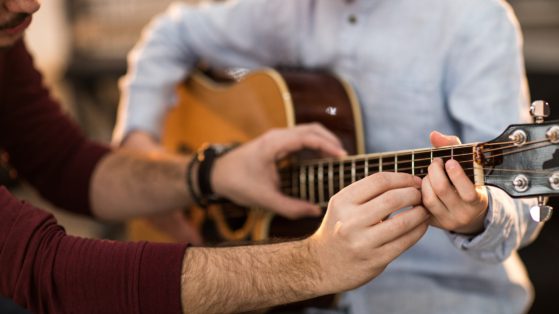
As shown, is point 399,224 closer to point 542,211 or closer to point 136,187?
point 542,211

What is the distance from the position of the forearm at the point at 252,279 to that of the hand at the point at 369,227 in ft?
0.13

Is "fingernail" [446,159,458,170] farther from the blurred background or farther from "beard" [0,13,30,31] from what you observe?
the blurred background

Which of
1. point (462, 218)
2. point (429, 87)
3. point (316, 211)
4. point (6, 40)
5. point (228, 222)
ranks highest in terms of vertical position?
point (6, 40)

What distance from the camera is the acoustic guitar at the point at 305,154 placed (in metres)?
0.51

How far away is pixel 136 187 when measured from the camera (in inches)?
42.0

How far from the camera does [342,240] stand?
535 mm

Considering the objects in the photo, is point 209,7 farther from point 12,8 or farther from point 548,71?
point 548,71

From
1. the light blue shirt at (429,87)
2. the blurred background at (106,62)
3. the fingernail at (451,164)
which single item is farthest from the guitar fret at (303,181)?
the blurred background at (106,62)

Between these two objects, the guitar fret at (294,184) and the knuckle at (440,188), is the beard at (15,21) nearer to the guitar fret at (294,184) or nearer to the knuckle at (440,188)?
the guitar fret at (294,184)

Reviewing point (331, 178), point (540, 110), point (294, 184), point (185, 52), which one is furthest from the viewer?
point (185, 52)

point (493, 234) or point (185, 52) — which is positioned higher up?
point (185, 52)

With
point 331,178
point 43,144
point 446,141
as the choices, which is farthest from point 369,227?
point 43,144

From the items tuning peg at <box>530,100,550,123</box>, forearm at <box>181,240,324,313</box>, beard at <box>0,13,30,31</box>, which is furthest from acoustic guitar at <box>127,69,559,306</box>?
beard at <box>0,13,30,31</box>

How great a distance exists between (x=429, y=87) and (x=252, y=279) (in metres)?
0.57
